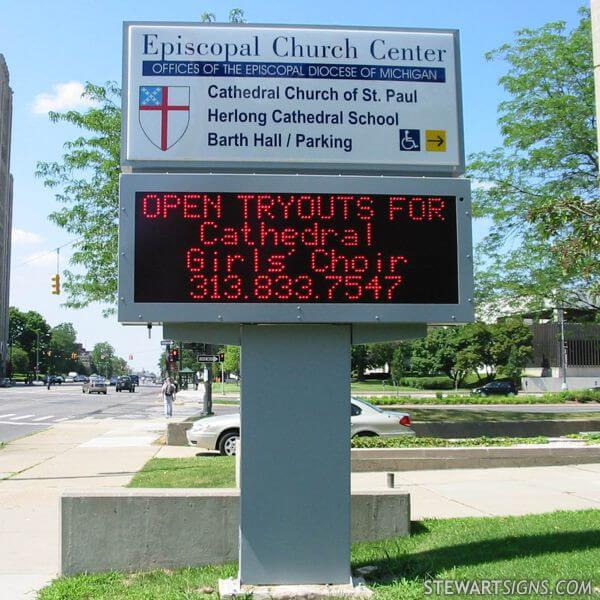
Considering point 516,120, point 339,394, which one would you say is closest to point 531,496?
point 339,394

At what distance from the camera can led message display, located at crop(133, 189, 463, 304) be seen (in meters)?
5.56

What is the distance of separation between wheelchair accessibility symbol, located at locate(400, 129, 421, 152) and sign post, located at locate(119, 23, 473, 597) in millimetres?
13

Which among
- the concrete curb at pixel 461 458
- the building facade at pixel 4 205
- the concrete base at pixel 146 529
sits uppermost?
the building facade at pixel 4 205

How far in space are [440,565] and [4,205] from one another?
129 m

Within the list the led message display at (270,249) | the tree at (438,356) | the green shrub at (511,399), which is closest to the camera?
the led message display at (270,249)

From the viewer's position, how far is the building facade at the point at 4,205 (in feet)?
390

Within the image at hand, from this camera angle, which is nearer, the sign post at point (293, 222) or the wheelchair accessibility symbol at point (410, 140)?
the sign post at point (293, 222)

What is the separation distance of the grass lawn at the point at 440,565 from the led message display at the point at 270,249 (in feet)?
7.27

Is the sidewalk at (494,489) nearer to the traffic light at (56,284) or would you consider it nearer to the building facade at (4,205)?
the traffic light at (56,284)

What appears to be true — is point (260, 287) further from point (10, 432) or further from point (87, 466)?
point (10, 432)

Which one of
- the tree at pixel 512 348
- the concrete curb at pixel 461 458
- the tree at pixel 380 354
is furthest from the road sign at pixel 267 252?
the tree at pixel 380 354

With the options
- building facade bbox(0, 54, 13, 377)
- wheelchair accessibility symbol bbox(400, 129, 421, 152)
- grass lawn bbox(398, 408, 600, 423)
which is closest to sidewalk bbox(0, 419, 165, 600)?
wheelchair accessibility symbol bbox(400, 129, 421, 152)

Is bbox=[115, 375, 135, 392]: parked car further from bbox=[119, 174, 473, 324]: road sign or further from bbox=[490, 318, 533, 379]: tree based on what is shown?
bbox=[119, 174, 473, 324]: road sign

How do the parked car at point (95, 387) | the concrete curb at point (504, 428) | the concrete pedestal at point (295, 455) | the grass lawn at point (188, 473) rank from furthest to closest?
the parked car at point (95, 387) → the concrete curb at point (504, 428) → the grass lawn at point (188, 473) → the concrete pedestal at point (295, 455)
